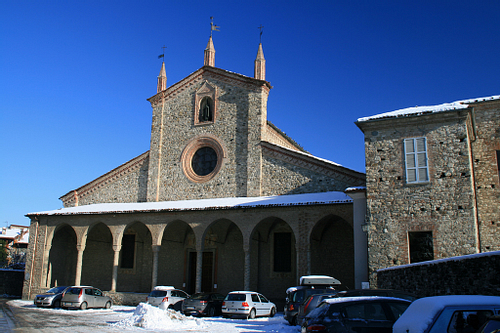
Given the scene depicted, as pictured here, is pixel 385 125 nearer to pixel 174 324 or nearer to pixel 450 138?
pixel 450 138

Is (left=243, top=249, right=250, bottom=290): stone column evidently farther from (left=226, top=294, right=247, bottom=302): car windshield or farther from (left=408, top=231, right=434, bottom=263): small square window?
(left=408, top=231, right=434, bottom=263): small square window

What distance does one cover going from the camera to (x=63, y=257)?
27844mm

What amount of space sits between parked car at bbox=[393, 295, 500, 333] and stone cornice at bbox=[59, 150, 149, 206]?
2292 cm

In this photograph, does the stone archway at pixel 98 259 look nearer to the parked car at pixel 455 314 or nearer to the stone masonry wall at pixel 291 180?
the stone masonry wall at pixel 291 180

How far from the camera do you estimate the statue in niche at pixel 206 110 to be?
25844 millimetres

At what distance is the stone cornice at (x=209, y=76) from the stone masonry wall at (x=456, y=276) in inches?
578

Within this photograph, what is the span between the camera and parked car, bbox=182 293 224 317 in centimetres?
1775

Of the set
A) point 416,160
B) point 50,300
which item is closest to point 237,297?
point 416,160

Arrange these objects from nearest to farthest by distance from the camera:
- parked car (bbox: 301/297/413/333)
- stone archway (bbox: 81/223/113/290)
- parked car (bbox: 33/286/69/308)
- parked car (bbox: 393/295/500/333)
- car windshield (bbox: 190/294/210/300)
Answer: parked car (bbox: 393/295/500/333) < parked car (bbox: 301/297/413/333) < car windshield (bbox: 190/294/210/300) < parked car (bbox: 33/286/69/308) < stone archway (bbox: 81/223/113/290)

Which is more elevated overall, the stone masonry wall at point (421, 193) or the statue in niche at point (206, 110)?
the statue in niche at point (206, 110)

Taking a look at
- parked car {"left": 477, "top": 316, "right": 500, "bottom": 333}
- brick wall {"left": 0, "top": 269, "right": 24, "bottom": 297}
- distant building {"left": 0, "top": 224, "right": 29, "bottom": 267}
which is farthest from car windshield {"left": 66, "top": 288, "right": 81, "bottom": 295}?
distant building {"left": 0, "top": 224, "right": 29, "bottom": 267}

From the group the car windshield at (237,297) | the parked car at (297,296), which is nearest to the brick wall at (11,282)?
the car windshield at (237,297)

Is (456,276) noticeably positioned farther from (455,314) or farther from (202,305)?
(202,305)

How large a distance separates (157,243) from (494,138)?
53.4ft
